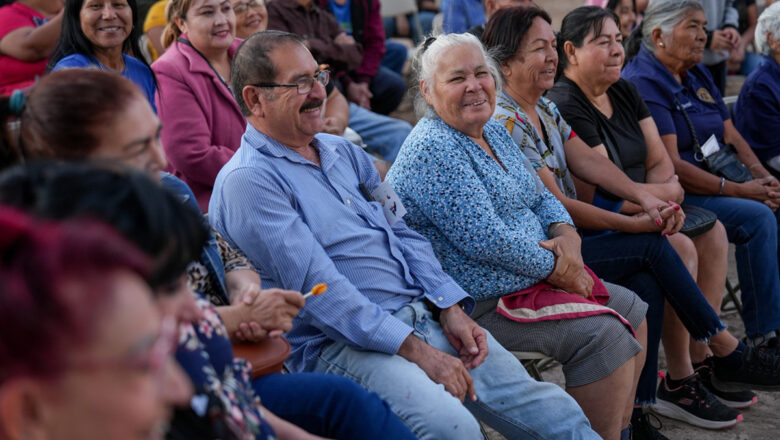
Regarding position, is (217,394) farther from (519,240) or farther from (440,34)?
(440,34)

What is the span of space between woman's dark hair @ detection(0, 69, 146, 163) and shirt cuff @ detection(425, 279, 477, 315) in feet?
3.96

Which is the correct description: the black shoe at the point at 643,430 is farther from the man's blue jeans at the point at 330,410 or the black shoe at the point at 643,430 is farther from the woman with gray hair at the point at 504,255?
the man's blue jeans at the point at 330,410

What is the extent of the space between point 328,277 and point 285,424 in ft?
2.11

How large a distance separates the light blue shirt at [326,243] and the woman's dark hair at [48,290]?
1.31 metres

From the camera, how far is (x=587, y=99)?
3564 mm

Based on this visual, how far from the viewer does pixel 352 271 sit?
2318mm

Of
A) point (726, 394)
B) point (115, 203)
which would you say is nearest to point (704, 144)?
point (726, 394)

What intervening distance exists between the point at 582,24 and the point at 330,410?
2436mm

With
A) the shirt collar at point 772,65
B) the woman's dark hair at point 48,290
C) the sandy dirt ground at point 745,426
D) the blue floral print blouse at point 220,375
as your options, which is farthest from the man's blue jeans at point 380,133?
the woman's dark hair at point 48,290

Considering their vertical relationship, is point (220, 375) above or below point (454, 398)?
above

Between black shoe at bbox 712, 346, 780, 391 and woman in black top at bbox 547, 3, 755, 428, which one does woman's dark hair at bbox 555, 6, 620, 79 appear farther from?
black shoe at bbox 712, 346, 780, 391

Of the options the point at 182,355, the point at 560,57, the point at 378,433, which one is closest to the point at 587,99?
the point at 560,57

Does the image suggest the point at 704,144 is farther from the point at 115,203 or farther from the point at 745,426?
the point at 115,203

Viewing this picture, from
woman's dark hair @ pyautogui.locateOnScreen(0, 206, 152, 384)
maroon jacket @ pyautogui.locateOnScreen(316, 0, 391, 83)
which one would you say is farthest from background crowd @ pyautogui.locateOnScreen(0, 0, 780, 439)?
maroon jacket @ pyautogui.locateOnScreen(316, 0, 391, 83)
